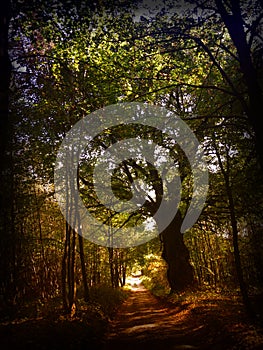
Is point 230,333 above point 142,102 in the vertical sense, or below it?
below

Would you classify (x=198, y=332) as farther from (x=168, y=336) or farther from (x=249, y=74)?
(x=249, y=74)

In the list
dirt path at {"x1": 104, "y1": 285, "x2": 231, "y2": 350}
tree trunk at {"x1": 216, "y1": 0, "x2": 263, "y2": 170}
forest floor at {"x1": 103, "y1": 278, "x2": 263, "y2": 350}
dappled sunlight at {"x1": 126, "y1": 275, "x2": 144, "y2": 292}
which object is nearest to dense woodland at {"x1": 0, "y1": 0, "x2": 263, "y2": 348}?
tree trunk at {"x1": 216, "y1": 0, "x2": 263, "y2": 170}

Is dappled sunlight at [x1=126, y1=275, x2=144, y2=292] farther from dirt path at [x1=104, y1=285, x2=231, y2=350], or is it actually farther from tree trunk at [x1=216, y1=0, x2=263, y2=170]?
tree trunk at [x1=216, y1=0, x2=263, y2=170]

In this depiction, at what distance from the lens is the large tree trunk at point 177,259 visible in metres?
18.8

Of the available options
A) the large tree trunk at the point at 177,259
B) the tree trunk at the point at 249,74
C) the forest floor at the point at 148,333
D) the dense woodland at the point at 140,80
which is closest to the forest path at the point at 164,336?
the forest floor at the point at 148,333

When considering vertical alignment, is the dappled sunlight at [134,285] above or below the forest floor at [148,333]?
below

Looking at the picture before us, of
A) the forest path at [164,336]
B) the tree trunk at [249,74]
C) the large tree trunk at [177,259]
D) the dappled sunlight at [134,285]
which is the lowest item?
the dappled sunlight at [134,285]

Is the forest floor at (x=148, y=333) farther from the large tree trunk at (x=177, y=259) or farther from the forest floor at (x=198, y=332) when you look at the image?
the large tree trunk at (x=177, y=259)

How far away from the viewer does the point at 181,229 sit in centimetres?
2011

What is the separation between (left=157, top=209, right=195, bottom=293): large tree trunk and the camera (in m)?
18.8

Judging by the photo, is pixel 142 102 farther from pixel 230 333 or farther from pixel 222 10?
pixel 230 333

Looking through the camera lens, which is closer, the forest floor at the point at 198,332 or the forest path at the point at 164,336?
the forest floor at the point at 198,332

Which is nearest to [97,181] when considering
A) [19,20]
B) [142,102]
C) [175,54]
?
[142,102]

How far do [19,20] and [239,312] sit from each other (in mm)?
11630
